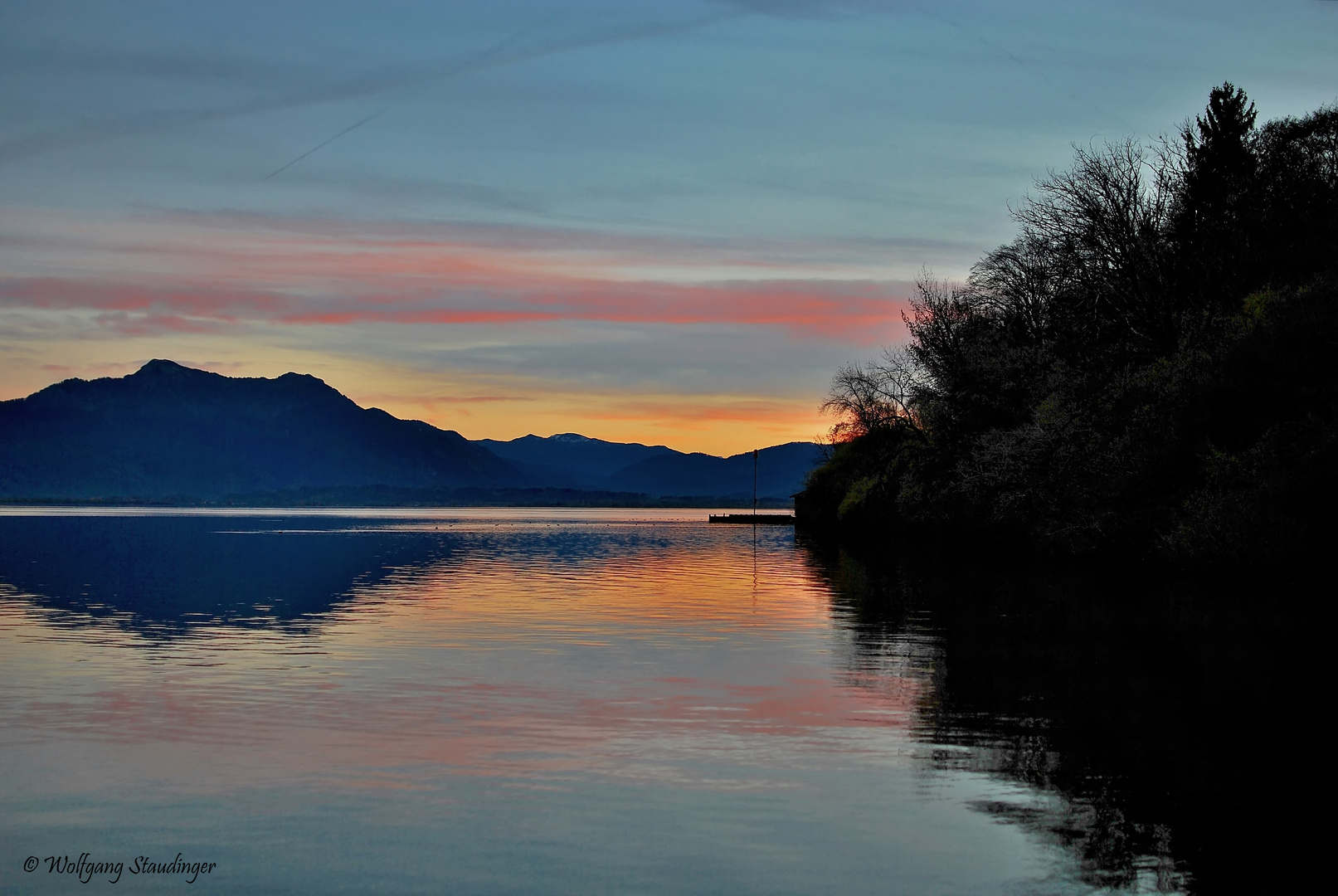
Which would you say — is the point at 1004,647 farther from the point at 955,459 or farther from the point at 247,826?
the point at 955,459

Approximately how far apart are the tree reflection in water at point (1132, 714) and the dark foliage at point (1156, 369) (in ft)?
13.9

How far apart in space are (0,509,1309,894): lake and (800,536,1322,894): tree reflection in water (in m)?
0.08

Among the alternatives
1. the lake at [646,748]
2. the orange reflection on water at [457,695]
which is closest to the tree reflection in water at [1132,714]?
the lake at [646,748]

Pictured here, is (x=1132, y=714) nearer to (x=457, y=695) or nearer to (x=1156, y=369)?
(x=457, y=695)

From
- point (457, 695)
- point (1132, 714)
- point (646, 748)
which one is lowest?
point (457, 695)

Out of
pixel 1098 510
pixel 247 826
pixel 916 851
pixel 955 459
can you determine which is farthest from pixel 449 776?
pixel 955 459

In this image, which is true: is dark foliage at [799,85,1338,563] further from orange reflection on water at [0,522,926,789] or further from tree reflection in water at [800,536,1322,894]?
orange reflection on water at [0,522,926,789]

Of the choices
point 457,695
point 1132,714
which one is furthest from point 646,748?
point 1132,714

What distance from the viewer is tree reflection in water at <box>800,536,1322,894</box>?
11.8 m

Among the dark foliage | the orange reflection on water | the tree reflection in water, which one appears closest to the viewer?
the tree reflection in water

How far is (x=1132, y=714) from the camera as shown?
18875 millimetres

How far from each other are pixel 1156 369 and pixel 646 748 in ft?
124

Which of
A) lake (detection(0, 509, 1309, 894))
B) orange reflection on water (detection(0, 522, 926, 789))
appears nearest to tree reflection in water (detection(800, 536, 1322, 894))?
lake (detection(0, 509, 1309, 894))

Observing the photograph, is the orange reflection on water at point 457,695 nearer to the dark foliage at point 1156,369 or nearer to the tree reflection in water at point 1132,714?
the tree reflection in water at point 1132,714
